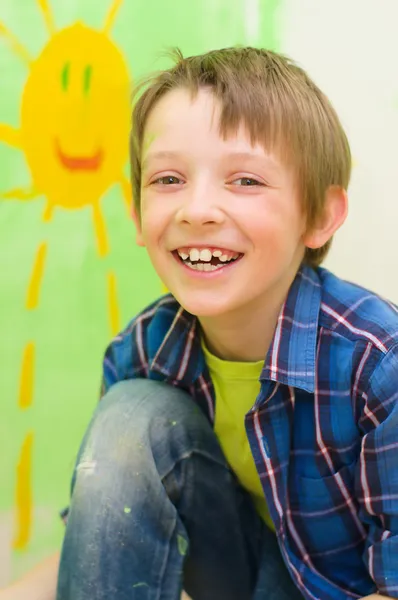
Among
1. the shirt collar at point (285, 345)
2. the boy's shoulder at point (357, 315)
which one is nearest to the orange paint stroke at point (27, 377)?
the shirt collar at point (285, 345)

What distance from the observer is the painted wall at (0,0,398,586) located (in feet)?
2.78

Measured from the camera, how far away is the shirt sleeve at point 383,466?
61cm

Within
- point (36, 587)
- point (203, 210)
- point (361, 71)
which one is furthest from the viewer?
point (361, 71)

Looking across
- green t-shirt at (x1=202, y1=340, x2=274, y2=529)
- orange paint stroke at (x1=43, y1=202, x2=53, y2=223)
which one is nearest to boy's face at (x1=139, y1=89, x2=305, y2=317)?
green t-shirt at (x1=202, y1=340, x2=274, y2=529)

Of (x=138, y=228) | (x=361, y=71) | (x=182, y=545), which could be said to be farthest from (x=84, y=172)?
(x=182, y=545)

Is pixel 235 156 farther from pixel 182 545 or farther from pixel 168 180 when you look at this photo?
pixel 182 545

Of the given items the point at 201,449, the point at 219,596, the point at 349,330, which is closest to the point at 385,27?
the point at 349,330

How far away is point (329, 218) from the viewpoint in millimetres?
724

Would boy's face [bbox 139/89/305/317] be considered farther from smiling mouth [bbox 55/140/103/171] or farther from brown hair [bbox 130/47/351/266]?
smiling mouth [bbox 55/140/103/171]

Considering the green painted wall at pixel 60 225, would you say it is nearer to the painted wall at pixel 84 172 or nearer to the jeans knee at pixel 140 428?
the painted wall at pixel 84 172

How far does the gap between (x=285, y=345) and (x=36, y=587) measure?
40cm

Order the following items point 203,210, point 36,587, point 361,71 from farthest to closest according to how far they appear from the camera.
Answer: point 361,71 → point 36,587 → point 203,210

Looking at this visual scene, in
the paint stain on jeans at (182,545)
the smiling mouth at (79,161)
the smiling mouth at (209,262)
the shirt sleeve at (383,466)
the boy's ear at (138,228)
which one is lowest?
the paint stain on jeans at (182,545)

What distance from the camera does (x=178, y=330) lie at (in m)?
0.79
